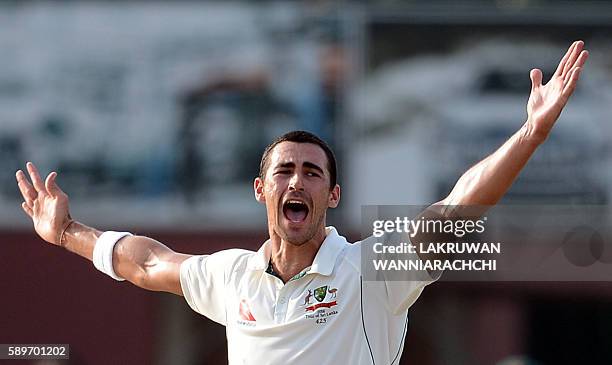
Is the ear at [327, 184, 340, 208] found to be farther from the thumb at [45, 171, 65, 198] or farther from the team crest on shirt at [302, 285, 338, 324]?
the thumb at [45, 171, 65, 198]

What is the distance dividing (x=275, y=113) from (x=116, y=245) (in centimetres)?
833

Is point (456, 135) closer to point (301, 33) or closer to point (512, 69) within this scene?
point (512, 69)

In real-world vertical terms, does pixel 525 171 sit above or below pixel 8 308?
above

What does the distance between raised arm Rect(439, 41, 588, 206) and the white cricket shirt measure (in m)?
0.45

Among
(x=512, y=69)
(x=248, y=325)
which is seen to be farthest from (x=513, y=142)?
(x=512, y=69)

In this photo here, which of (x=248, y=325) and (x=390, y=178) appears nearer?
(x=248, y=325)

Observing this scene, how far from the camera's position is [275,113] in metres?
14.4

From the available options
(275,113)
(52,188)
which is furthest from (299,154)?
(275,113)

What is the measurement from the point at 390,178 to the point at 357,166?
416 mm

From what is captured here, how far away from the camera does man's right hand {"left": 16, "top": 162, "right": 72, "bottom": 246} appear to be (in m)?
6.34

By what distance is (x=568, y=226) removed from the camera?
44.9 ft

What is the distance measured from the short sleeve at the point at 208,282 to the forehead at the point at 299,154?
54cm

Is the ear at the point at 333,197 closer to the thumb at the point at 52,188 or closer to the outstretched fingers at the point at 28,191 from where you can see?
the thumb at the point at 52,188

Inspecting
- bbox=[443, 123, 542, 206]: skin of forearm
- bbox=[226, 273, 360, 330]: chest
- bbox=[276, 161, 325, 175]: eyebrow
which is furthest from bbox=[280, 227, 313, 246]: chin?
bbox=[443, 123, 542, 206]: skin of forearm
